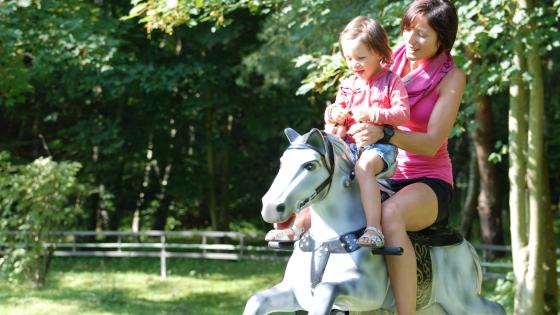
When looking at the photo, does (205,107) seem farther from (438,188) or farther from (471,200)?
(438,188)

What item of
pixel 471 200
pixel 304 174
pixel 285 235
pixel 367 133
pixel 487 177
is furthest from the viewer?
pixel 471 200

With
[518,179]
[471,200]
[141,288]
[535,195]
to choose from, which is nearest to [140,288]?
[141,288]

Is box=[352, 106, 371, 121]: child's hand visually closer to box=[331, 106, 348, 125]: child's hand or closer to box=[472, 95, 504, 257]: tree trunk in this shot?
box=[331, 106, 348, 125]: child's hand

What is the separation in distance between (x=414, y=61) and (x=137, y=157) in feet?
54.6

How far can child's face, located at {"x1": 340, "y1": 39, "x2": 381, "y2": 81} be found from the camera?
129 inches

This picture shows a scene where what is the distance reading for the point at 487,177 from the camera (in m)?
15.0

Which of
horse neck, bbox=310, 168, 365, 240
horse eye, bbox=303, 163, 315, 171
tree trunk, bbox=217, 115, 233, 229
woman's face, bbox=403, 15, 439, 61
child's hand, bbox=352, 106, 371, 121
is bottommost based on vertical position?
horse neck, bbox=310, 168, 365, 240

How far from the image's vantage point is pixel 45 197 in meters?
13.3

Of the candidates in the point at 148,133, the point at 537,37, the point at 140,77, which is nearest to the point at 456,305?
the point at 537,37

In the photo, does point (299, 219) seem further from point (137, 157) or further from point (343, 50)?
point (137, 157)

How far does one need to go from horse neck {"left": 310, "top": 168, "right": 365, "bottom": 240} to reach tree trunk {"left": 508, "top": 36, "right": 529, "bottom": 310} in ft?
16.0

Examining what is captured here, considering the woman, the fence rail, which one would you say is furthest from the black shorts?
the fence rail

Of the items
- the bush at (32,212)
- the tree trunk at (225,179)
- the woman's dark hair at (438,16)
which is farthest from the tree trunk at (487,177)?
the woman's dark hair at (438,16)

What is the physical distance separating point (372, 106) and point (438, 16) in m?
0.56
